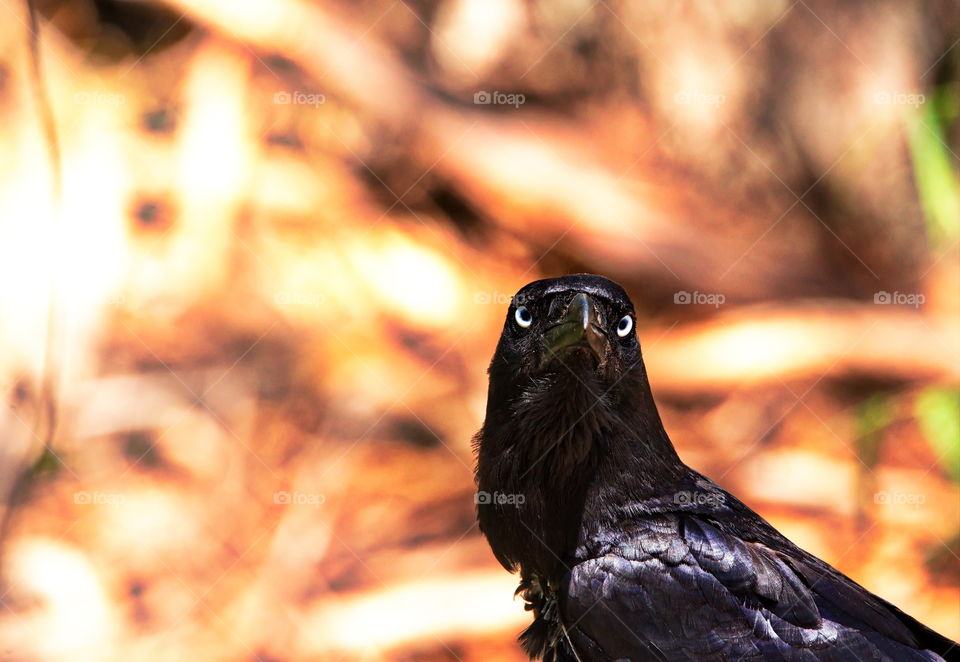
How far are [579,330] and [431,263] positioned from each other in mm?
2524

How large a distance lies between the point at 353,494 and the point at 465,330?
113cm

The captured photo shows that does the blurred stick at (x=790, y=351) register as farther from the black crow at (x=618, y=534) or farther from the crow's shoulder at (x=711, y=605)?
the crow's shoulder at (x=711, y=605)

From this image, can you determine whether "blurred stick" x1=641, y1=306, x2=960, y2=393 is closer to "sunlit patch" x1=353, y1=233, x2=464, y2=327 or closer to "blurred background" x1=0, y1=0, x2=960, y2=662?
"blurred background" x1=0, y1=0, x2=960, y2=662

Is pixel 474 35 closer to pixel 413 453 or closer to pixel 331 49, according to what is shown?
pixel 331 49

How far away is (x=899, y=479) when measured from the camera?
5117 millimetres

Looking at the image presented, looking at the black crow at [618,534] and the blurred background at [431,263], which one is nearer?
the black crow at [618,534]

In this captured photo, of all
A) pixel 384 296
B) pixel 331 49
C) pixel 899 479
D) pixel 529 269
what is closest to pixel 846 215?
pixel 899 479

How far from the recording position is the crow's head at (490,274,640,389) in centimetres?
281

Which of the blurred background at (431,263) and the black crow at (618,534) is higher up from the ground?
the blurred background at (431,263)

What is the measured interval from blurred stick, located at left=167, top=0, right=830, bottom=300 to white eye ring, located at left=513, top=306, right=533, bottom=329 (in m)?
2.08

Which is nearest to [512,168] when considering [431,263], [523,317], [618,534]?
[431,263]

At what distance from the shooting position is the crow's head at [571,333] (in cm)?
281

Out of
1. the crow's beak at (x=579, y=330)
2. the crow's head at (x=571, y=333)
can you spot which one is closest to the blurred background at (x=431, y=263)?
the crow's head at (x=571, y=333)

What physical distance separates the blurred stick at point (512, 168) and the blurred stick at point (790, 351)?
219 mm
